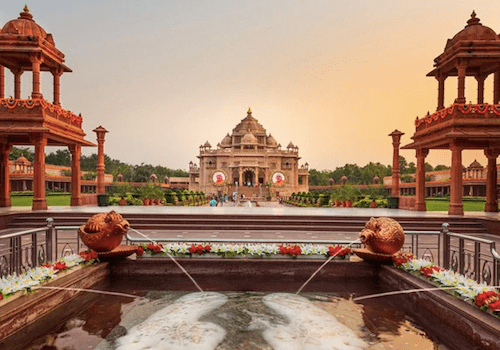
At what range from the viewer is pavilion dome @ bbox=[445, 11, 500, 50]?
48.8ft

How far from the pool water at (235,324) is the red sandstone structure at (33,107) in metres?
12.0

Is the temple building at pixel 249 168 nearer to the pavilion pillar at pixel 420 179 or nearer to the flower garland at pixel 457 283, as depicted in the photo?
the pavilion pillar at pixel 420 179

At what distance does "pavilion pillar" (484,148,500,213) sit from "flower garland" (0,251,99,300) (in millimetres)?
16752

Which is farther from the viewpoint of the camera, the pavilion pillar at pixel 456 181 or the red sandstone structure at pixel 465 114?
the pavilion pillar at pixel 456 181

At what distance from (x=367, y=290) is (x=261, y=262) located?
5.22 feet

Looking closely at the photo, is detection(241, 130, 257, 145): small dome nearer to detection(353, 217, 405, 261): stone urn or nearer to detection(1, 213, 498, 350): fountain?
detection(1, 213, 498, 350): fountain

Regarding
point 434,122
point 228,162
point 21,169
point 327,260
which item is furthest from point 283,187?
point 327,260

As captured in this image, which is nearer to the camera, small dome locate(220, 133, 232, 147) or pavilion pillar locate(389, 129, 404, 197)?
pavilion pillar locate(389, 129, 404, 197)

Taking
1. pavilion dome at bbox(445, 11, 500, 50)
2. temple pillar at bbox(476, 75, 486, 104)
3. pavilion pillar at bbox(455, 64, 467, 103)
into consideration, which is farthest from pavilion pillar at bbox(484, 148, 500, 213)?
pavilion dome at bbox(445, 11, 500, 50)

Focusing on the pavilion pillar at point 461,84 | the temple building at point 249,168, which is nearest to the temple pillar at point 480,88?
the pavilion pillar at point 461,84

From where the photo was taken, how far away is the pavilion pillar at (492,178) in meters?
16.2

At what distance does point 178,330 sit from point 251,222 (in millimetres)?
10120

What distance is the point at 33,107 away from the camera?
47.4 feet

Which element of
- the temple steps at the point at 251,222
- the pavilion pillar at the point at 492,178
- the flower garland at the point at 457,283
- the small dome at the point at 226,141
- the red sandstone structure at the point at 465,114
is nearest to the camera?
the flower garland at the point at 457,283
